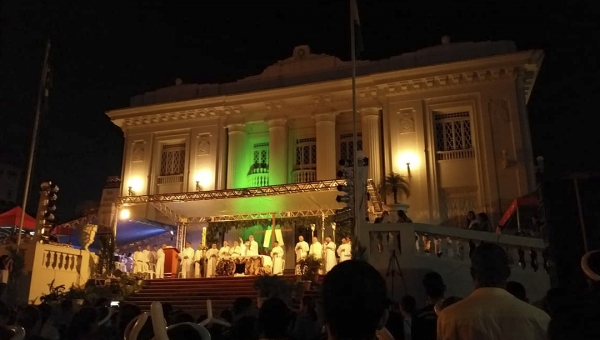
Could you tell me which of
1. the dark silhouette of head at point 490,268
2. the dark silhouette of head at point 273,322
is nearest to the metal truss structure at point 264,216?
the dark silhouette of head at point 273,322

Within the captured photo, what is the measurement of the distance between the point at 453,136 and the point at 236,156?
9.54m

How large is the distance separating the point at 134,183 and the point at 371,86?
39.3ft

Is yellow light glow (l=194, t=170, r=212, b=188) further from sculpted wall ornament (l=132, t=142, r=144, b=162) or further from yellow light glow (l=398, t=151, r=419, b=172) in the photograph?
yellow light glow (l=398, t=151, r=419, b=172)

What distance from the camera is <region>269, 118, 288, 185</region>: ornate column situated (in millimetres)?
22406

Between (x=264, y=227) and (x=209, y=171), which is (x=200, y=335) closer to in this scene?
(x=264, y=227)

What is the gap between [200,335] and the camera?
220 centimetres

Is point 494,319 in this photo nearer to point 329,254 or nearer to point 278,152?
point 329,254

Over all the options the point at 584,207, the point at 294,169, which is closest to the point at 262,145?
the point at 294,169

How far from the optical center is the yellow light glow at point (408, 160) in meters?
20.6

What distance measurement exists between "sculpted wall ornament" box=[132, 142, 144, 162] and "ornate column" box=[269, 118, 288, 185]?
6.58 m

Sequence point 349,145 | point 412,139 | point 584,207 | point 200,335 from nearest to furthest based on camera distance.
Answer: point 200,335
point 584,207
point 412,139
point 349,145

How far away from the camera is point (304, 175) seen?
22484mm

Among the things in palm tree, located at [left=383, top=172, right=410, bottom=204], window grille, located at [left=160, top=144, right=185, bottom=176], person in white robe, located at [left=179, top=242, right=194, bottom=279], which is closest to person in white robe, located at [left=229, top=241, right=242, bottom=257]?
person in white robe, located at [left=179, top=242, right=194, bottom=279]

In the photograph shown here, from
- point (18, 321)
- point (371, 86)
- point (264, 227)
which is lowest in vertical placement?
point (18, 321)
